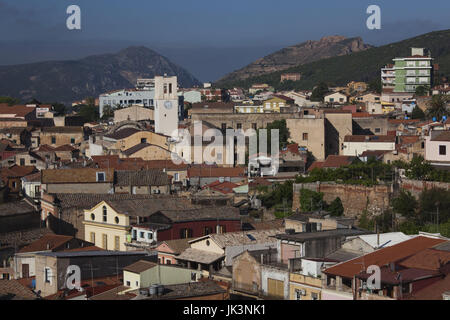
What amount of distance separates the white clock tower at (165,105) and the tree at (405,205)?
24.5 m

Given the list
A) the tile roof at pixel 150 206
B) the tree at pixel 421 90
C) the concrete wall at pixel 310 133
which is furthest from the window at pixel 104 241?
the tree at pixel 421 90

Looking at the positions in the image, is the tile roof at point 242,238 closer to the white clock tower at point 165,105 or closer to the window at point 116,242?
the window at point 116,242

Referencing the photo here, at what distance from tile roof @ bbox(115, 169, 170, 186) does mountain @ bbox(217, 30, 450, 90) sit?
192 ft

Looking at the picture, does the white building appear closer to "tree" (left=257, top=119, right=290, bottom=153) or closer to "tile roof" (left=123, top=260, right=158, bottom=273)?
"tree" (left=257, top=119, right=290, bottom=153)

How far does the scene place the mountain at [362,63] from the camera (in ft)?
307

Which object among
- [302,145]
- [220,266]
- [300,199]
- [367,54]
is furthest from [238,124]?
[367,54]

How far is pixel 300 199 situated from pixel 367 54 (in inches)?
3205

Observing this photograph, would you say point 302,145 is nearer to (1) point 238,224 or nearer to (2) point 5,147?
(2) point 5,147

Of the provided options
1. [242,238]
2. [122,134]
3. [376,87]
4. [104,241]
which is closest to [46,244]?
[104,241]

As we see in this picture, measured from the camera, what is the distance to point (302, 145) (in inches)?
1618

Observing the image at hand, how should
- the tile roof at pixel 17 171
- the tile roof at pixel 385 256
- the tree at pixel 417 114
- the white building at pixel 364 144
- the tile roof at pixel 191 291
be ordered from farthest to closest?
1. the tree at pixel 417 114
2. the white building at pixel 364 144
3. the tile roof at pixel 17 171
4. the tile roof at pixel 385 256
5. the tile roof at pixel 191 291

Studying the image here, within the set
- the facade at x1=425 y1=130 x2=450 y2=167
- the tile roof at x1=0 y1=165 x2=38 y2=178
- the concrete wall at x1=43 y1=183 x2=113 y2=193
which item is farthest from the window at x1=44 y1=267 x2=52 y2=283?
the tile roof at x1=0 y1=165 x2=38 y2=178

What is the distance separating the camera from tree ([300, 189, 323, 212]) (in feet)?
88.0
